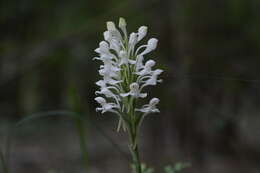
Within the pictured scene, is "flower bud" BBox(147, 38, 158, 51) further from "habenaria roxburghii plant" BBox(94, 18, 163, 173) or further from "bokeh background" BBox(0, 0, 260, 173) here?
"bokeh background" BBox(0, 0, 260, 173)

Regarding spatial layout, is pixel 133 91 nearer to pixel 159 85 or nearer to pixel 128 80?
pixel 128 80

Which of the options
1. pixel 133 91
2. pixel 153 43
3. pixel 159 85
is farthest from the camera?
pixel 159 85

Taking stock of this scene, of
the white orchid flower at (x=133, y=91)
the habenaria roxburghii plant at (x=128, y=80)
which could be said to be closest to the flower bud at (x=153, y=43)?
the habenaria roxburghii plant at (x=128, y=80)

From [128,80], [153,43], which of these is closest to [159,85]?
[153,43]

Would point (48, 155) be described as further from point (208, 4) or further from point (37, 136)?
point (208, 4)

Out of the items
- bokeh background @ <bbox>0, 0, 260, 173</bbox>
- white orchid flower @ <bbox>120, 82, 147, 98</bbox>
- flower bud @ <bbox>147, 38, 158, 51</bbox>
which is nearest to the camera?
white orchid flower @ <bbox>120, 82, 147, 98</bbox>

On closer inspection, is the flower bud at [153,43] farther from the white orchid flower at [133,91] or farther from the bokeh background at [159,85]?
the bokeh background at [159,85]

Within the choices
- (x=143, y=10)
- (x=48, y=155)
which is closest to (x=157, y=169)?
(x=48, y=155)

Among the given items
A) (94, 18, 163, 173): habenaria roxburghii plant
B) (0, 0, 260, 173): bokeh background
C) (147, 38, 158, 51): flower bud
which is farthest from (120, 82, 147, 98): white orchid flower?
(0, 0, 260, 173): bokeh background

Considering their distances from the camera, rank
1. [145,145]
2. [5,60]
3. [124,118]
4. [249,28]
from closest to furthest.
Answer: [124,118], [249,28], [145,145], [5,60]
